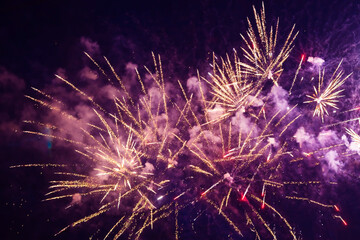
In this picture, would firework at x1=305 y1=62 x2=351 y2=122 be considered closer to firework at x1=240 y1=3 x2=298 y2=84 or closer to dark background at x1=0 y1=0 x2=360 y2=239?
dark background at x1=0 y1=0 x2=360 y2=239

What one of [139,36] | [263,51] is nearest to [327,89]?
[263,51]

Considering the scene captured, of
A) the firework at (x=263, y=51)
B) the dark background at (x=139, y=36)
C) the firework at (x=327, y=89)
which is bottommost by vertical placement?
the firework at (x=327, y=89)

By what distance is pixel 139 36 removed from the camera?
7.15 meters

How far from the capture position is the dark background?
698cm

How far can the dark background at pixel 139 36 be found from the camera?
6980 mm

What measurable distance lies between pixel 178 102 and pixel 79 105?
2.99 m

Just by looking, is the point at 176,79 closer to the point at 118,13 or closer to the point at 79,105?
the point at 118,13

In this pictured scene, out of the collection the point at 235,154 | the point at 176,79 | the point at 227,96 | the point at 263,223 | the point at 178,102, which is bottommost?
the point at 263,223

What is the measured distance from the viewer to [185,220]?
8.09 m

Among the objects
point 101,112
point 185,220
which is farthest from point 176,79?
point 185,220

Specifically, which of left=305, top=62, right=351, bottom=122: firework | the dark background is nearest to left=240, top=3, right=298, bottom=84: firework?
the dark background

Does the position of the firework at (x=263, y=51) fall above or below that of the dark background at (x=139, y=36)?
below

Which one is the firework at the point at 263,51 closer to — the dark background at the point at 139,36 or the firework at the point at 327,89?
the dark background at the point at 139,36

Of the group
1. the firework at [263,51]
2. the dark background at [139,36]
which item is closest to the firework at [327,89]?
the dark background at [139,36]
